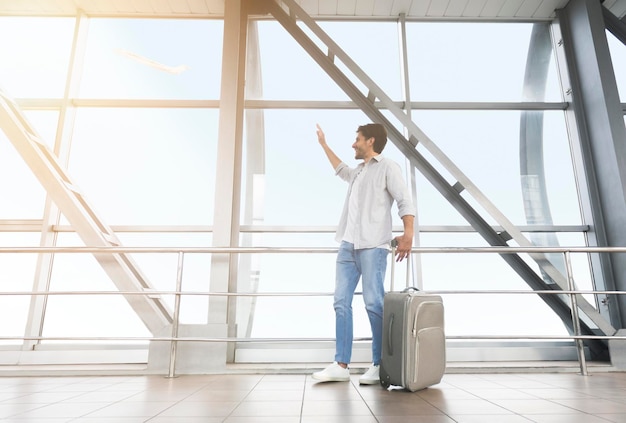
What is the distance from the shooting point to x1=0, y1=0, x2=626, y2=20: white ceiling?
11.3ft

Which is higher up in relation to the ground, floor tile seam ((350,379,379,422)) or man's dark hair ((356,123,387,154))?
man's dark hair ((356,123,387,154))

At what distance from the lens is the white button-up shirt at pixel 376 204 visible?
1.90 meters

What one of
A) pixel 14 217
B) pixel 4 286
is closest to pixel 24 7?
pixel 14 217

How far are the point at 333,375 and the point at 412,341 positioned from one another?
45cm

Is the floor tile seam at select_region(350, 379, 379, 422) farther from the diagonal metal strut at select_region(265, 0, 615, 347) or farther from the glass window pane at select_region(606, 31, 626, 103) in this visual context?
the glass window pane at select_region(606, 31, 626, 103)

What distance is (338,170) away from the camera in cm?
222

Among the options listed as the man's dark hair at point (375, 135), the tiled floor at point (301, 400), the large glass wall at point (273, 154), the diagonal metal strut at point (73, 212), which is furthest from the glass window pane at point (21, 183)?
the man's dark hair at point (375, 135)

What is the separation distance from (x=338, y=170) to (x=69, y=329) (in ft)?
8.34

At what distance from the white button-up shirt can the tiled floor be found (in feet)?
2.40

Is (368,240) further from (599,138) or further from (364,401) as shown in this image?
(599,138)

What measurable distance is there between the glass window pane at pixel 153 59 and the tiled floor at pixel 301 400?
2.48 metres

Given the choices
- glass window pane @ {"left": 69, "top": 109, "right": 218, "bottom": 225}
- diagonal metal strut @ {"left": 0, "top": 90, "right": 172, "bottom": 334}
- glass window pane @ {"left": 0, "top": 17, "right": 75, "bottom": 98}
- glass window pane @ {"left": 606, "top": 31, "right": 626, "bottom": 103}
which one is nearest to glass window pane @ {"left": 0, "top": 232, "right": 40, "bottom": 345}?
glass window pane @ {"left": 69, "top": 109, "right": 218, "bottom": 225}

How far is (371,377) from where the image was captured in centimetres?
180

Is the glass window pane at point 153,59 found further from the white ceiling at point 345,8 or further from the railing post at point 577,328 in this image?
the railing post at point 577,328
